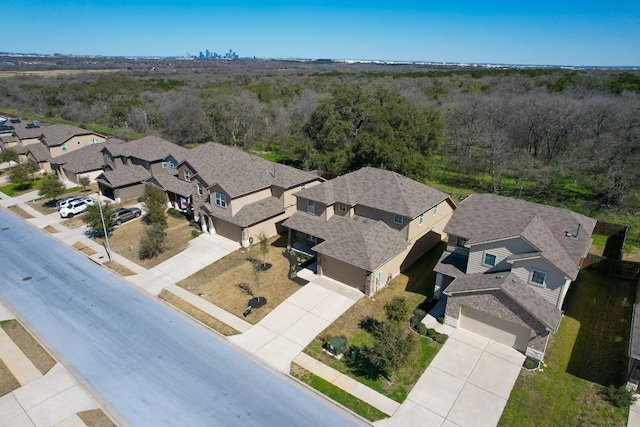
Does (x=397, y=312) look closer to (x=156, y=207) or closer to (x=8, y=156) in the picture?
(x=156, y=207)

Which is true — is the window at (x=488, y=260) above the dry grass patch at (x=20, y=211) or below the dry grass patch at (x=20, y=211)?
above

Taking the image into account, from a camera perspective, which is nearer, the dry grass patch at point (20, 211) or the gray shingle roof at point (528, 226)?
the gray shingle roof at point (528, 226)

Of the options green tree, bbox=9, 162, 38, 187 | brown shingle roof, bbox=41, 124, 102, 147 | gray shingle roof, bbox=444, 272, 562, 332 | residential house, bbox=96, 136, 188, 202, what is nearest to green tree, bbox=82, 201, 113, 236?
residential house, bbox=96, 136, 188, 202

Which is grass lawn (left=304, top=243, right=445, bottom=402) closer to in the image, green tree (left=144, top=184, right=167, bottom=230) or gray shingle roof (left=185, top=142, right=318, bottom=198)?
gray shingle roof (left=185, top=142, right=318, bottom=198)

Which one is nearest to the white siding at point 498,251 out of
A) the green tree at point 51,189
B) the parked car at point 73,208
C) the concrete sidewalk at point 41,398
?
the concrete sidewalk at point 41,398

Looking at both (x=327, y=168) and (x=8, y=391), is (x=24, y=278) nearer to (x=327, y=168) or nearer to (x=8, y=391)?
(x=8, y=391)

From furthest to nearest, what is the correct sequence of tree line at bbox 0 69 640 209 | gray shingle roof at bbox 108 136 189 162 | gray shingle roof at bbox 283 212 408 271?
gray shingle roof at bbox 108 136 189 162 → tree line at bbox 0 69 640 209 → gray shingle roof at bbox 283 212 408 271

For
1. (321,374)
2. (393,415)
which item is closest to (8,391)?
(321,374)

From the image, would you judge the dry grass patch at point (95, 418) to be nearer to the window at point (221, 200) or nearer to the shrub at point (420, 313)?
the shrub at point (420, 313)
